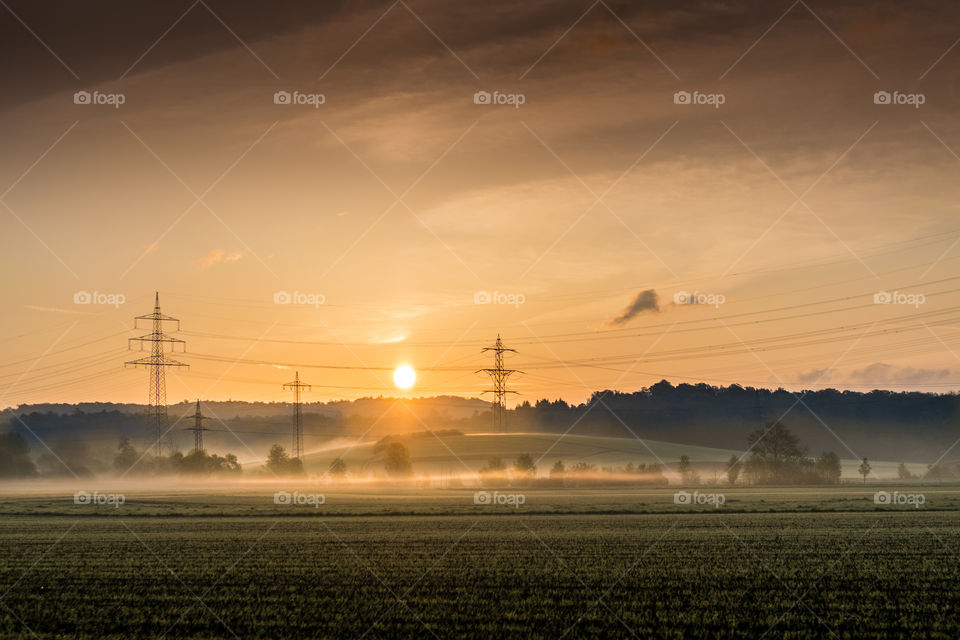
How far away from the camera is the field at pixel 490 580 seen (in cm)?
2166

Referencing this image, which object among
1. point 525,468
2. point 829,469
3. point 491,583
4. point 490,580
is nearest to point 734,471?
point 829,469

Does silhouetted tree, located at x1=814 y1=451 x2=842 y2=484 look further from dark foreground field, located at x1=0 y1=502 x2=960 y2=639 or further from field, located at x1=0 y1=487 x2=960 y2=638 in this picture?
dark foreground field, located at x1=0 y1=502 x2=960 y2=639

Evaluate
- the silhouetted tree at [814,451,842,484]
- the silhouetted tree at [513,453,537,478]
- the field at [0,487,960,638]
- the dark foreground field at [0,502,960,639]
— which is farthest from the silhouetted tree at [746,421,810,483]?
the dark foreground field at [0,502,960,639]

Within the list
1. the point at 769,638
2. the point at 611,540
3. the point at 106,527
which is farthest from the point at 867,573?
the point at 106,527

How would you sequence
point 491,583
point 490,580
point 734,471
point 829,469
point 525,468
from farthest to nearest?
point 525,468
point 734,471
point 829,469
point 490,580
point 491,583

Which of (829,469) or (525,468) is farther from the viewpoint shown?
(525,468)

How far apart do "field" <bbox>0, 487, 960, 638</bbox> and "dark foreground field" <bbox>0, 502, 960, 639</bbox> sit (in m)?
0.10

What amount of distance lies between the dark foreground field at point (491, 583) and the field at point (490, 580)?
0.10 meters

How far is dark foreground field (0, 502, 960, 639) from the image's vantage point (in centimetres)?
2159

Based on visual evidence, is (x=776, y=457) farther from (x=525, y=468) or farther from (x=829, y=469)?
(x=525, y=468)

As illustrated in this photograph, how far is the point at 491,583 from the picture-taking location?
92.0ft

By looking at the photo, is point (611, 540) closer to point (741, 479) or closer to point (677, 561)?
point (677, 561)

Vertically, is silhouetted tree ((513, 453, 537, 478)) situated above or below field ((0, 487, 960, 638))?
above

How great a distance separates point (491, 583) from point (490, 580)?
70cm
